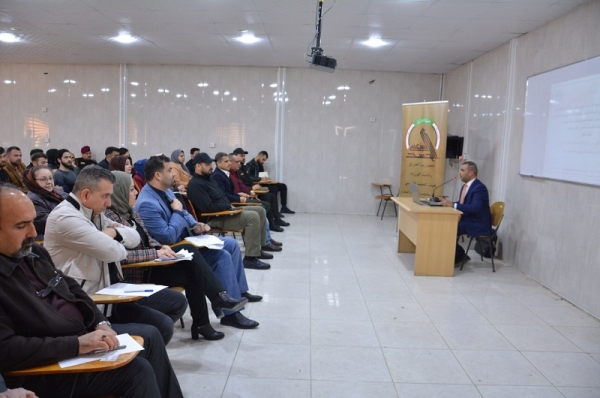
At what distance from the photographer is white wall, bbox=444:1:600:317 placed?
441 centimetres

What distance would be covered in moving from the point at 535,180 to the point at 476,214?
0.78 metres

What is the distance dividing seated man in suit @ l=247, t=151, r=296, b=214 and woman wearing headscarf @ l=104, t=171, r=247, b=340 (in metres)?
6.01

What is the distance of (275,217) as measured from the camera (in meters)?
8.08

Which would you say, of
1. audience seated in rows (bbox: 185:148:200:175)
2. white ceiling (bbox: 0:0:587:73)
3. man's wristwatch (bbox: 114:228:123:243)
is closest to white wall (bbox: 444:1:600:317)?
white ceiling (bbox: 0:0:587:73)

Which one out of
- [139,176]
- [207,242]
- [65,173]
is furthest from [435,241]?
[65,173]

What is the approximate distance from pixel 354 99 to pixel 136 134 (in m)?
4.82

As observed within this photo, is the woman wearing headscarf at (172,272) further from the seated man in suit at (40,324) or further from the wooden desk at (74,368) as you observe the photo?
the wooden desk at (74,368)

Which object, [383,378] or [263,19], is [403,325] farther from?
[263,19]

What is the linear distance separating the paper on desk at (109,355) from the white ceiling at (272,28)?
4.14 meters

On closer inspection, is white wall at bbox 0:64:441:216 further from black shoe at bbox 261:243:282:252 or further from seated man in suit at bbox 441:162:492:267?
seated man in suit at bbox 441:162:492:267

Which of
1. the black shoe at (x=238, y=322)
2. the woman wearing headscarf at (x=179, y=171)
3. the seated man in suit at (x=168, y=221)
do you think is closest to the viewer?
the seated man in suit at (x=168, y=221)

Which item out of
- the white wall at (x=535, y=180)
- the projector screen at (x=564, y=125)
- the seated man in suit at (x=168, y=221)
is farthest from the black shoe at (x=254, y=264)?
the projector screen at (x=564, y=125)

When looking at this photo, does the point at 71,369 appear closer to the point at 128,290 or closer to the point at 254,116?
the point at 128,290

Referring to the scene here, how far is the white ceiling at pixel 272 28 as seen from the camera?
5.11 m
